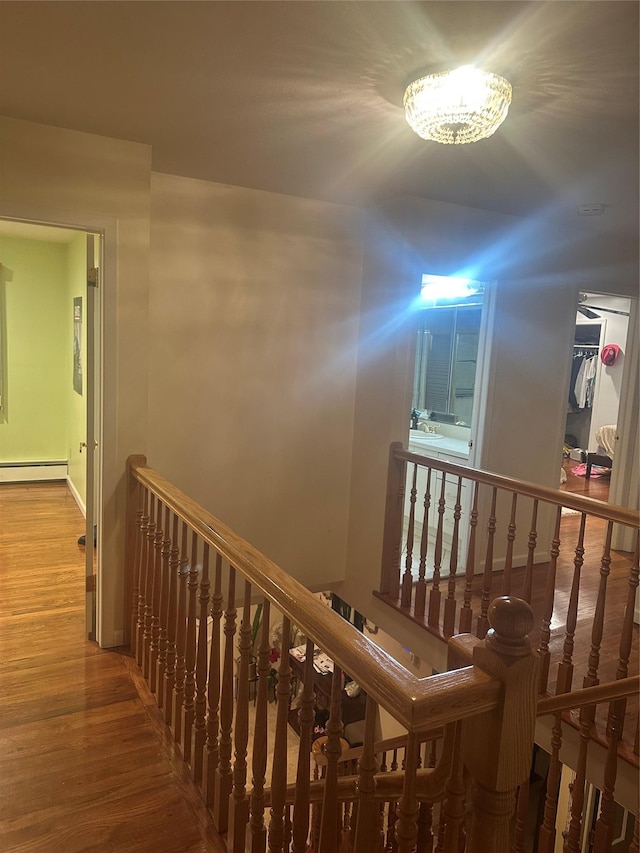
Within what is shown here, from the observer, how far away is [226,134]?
258 centimetres

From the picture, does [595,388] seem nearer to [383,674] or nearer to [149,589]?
[149,589]

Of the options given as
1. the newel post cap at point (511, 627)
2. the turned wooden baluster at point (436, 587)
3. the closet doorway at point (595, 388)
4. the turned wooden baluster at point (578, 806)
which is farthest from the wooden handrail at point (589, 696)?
the closet doorway at point (595, 388)

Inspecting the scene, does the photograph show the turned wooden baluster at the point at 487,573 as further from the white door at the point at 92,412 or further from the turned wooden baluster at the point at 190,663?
the white door at the point at 92,412

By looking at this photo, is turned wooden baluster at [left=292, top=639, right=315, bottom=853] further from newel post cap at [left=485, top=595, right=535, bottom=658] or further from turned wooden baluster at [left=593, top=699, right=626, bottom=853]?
turned wooden baluster at [left=593, top=699, right=626, bottom=853]

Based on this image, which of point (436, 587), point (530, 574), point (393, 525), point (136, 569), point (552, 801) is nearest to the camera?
point (552, 801)

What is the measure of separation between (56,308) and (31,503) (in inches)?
79.5

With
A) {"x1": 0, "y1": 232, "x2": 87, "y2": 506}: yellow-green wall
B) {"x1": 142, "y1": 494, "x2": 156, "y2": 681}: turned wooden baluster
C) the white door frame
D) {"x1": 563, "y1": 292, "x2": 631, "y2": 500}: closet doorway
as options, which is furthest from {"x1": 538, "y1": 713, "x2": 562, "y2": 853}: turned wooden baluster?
{"x1": 563, "y1": 292, "x2": 631, "y2": 500}: closet doorway

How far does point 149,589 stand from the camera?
2.68 metres

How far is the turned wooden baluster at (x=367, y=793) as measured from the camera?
1129 mm

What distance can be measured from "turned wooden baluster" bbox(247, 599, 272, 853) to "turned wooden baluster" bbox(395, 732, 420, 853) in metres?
0.53

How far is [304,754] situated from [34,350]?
575 cm

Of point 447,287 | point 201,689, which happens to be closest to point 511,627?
point 201,689

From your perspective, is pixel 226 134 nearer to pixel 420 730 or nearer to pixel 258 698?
pixel 258 698

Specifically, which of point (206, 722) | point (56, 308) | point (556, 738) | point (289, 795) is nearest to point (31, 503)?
point (56, 308)
